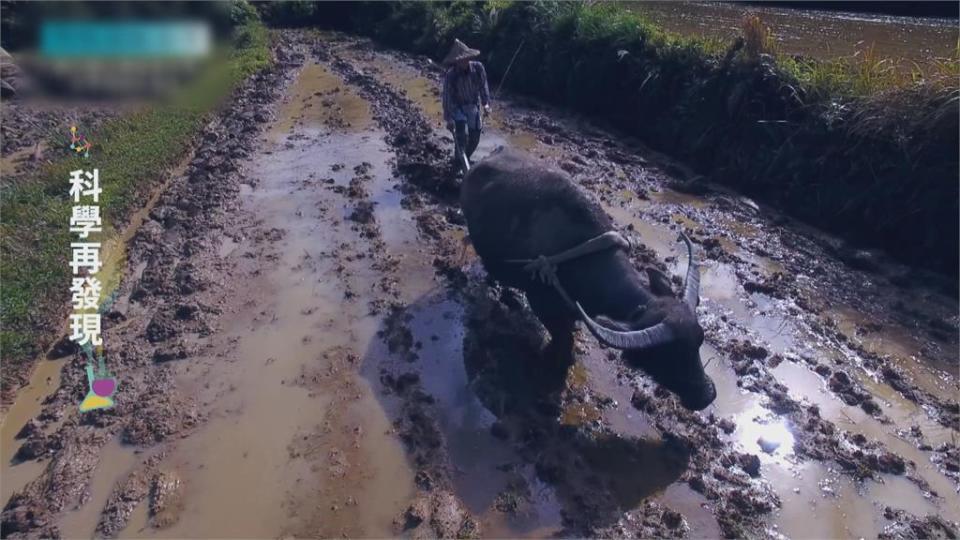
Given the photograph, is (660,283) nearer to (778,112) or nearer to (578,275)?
(578,275)

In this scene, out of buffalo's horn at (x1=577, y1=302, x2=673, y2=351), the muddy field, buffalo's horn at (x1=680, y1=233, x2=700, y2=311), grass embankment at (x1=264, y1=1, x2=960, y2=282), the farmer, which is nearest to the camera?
buffalo's horn at (x1=577, y1=302, x2=673, y2=351)

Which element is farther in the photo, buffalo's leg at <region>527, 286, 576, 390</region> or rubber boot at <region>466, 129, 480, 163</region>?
rubber boot at <region>466, 129, 480, 163</region>

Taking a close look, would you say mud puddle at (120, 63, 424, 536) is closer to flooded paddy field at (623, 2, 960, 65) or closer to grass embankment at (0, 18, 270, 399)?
grass embankment at (0, 18, 270, 399)

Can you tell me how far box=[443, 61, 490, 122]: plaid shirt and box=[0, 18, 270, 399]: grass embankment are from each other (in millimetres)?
3030

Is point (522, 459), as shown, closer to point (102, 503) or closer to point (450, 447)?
point (450, 447)

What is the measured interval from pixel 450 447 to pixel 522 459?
53 cm

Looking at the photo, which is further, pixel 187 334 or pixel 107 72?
pixel 107 72

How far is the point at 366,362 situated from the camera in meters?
6.02

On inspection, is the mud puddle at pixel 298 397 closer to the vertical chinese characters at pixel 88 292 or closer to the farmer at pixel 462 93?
the vertical chinese characters at pixel 88 292

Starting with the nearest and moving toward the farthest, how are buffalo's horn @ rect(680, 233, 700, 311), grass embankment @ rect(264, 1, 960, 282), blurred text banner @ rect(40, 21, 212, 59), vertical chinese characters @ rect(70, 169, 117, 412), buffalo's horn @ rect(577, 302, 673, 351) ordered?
buffalo's horn @ rect(577, 302, 673, 351)
buffalo's horn @ rect(680, 233, 700, 311)
vertical chinese characters @ rect(70, 169, 117, 412)
blurred text banner @ rect(40, 21, 212, 59)
grass embankment @ rect(264, 1, 960, 282)

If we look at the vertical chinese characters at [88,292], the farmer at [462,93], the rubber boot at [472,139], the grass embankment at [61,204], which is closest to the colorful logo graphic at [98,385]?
the vertical chinese characters at [88,292]

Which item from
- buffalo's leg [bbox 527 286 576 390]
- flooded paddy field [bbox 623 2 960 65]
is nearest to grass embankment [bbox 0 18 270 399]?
buffalo's leg [bbox 527 286 576 390]

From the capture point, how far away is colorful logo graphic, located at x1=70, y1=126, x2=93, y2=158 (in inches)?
381

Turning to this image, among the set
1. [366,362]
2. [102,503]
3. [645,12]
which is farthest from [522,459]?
[645,12]
